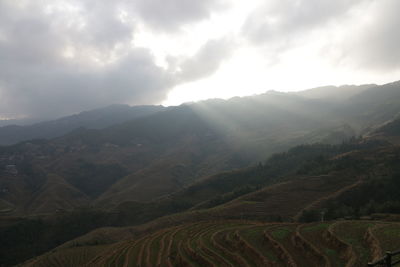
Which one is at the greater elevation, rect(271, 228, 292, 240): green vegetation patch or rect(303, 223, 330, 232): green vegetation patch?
rect(303, 223, 330, 232): green vegetation patch

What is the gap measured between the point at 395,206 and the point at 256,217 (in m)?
37.9

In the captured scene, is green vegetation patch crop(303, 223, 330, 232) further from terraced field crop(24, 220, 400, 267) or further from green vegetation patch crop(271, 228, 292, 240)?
green vegetation patch crop(271, 228, 292, 240)

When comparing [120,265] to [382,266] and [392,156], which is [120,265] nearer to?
[382,266]

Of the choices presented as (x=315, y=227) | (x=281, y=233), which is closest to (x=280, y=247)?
(x=281, y=233)

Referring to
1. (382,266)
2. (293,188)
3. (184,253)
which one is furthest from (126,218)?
(382,266)

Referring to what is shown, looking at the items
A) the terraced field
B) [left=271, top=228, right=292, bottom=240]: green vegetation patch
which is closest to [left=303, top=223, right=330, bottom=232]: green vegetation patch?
the terraced field

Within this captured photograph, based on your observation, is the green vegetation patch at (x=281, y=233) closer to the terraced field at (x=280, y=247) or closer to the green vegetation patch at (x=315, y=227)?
the terraced field at (x=280, y=247)

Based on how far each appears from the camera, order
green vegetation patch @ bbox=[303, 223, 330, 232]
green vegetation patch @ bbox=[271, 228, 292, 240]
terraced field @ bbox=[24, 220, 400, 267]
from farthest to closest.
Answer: green vegetation patch @ bbox=[303, 223, 330, 232] → green vegetation patch @ bbox=[271, 228, 292, 240] → terraced field @ bbox=[24, 220, 400, 267]

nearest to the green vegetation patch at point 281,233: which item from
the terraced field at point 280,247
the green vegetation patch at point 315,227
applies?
the terraced field at point 280,247

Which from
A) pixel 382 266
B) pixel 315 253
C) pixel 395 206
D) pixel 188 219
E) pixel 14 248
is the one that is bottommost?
pixel 14 248

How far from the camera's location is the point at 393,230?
30.9 m

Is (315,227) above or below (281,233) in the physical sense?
above

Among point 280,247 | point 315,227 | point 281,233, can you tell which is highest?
point 280,247

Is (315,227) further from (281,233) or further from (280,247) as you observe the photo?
(280,247)
